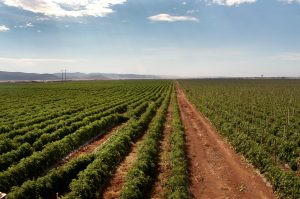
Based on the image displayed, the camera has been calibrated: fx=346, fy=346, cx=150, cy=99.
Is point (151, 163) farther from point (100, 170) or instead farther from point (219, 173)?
point (219, 173)

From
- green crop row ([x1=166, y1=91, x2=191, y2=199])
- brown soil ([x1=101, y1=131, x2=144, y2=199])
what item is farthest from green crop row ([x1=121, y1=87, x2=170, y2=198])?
green crop row ([x1=166, y1=91, x2=191, y2=199])

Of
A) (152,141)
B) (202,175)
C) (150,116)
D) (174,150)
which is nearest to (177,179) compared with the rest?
(202,175)

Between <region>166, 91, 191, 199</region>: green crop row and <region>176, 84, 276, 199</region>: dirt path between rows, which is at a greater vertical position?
<region>166, 91, 191, 199</region>: green crop row

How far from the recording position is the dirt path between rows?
1258cm

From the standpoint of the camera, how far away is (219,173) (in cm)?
1480

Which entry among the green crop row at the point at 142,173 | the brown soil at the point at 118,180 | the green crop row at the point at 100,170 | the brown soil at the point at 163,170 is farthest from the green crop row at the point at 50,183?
the brown soil at the point at 163,170

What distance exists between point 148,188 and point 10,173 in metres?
5.06

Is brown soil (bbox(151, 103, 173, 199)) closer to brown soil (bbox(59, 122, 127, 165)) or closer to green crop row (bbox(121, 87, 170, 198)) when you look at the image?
green crop row (bbox(121, 87, 170, 198))

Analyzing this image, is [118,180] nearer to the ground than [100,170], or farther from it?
nearer to the ground

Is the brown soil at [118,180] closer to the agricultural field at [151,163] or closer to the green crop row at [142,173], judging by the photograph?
the agricultural field at [151,163]

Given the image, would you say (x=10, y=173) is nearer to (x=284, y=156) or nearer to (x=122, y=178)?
(x=122, y=178)

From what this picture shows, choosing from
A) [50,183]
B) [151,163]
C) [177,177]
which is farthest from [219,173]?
[50,183]

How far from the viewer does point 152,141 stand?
1859cm

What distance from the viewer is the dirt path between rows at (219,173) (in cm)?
1258
